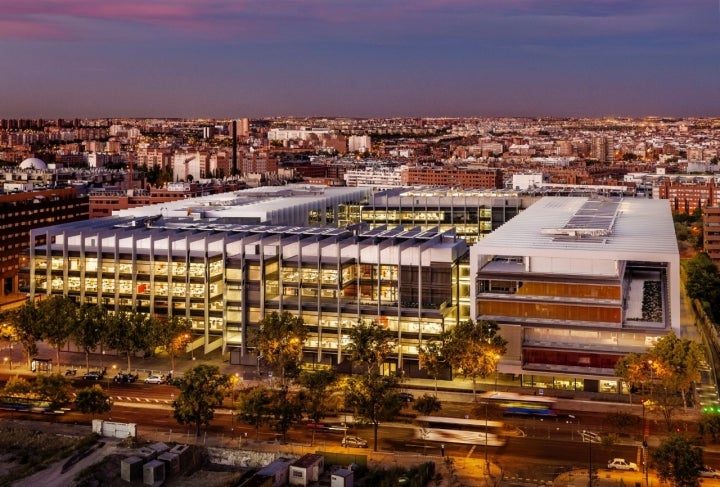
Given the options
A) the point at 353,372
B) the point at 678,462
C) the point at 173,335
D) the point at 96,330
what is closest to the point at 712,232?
the point at 353,372

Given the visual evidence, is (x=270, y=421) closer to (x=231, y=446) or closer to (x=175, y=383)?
(x=231, y=446)

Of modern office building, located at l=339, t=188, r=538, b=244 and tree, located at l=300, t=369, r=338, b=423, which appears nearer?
tree, located at l=300, t=369, r=338, b=423

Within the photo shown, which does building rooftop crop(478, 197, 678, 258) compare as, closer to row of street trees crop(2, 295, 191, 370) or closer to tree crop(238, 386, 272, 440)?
tree crop(238, 386, 272, 440)

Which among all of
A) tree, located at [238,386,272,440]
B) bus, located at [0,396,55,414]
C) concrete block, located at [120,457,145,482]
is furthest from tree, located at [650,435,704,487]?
bus, located at [0,396,55,414]

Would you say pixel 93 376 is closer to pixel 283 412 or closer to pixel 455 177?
pixel 283 412

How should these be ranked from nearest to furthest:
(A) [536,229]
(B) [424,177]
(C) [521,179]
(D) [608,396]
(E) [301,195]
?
(D) [608,396] → (A) [536,229] → (E) [301,195] → (C) [521,179] → (B) [424,177]

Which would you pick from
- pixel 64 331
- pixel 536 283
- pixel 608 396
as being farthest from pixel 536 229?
pixel 64 331

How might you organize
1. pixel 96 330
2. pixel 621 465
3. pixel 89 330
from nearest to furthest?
pixel 621 465
pixel 89 330
pixel 96 330
